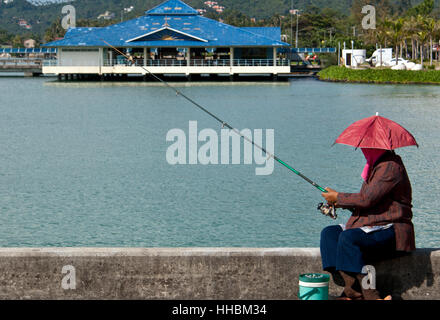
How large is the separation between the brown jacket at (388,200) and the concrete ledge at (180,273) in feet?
1.00

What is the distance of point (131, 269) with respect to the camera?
6.55 m

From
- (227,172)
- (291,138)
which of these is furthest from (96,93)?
(227,172)

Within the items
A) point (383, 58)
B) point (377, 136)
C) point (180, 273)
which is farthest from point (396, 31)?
point (180, 273)

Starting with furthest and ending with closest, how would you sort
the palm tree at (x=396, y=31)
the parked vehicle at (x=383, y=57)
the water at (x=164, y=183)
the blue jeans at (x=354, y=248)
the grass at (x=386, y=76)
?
the parked vehicle at (x=383, y=57) < the palm tree at (x=396, y=31) < the grass at (x=386, y=76) < the water at (x=164, y=183) < the blue jeans at (x=354, y=248)

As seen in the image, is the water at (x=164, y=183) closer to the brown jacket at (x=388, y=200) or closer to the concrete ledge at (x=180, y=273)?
the concrete ledge at (x=180, y=273)

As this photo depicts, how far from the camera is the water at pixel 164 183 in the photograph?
12797 millimetres

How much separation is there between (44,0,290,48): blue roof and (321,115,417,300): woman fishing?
64141mm

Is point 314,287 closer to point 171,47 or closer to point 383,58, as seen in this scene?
point 171,47

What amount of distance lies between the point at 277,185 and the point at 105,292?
10.8 m

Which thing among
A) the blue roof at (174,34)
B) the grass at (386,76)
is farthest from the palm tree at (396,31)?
the blue roof at (174,34)

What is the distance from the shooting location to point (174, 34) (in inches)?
2852

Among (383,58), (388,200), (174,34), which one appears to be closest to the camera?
(388,200)

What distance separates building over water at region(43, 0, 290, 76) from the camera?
6988 cm

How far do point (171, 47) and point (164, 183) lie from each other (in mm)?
56546
